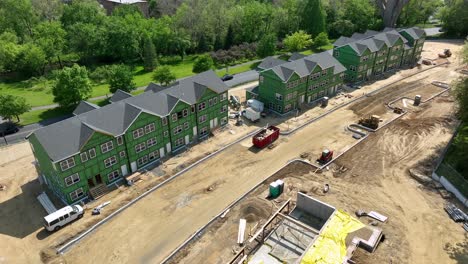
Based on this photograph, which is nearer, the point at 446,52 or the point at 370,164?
the point at 370,164

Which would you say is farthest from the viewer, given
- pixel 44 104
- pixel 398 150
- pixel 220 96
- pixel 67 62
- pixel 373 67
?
pixel 67 62

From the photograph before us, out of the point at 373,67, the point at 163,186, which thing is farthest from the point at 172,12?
the point at 163,186

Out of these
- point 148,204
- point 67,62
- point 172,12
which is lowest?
point 148,204

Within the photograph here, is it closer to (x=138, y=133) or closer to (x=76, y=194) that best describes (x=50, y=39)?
(x=138, y=133)

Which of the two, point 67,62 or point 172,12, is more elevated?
point 172,12

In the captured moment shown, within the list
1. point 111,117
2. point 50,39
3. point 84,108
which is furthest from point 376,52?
point 50,39

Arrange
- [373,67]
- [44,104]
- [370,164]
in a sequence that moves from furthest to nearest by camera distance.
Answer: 1. [373,67]
2. [44,104]
3. [370,164]

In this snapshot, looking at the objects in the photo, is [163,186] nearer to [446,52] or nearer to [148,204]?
[148,204]
